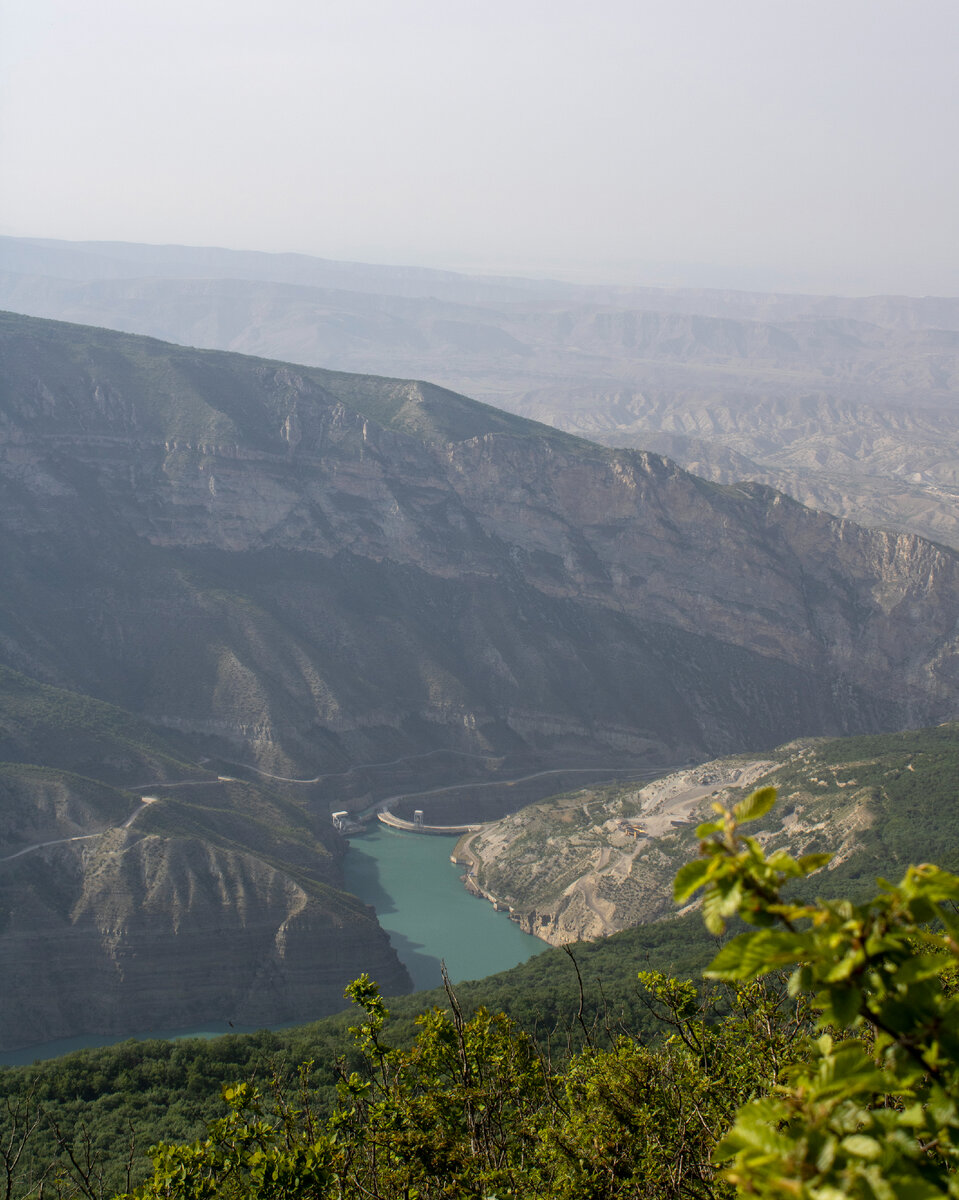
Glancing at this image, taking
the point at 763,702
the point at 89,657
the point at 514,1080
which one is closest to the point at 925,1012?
the point at 514,1080

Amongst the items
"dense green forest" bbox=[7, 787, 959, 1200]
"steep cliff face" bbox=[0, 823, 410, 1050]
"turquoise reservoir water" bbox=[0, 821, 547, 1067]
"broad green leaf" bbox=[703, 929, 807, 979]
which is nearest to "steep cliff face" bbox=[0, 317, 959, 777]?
"turquoise reservoir water" bbox=[0, 821, 547, 1067]

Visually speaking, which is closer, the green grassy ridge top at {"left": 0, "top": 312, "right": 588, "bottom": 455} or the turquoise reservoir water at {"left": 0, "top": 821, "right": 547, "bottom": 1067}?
the turquoise reservoir water at {"left": 0, "top": 821, "right": 547, "bottom": 1067}

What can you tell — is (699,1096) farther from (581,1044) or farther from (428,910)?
(428,910)

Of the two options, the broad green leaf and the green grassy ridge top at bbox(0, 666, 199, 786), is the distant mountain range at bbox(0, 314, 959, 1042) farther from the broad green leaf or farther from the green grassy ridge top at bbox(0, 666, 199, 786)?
the broad green leaf

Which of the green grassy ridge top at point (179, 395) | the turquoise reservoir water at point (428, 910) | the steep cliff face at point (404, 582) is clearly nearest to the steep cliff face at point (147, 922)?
the turquoise reservoir water at point (428, 910)

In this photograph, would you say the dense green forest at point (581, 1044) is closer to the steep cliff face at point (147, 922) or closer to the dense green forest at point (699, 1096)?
the dense green forest at point (699, 1096)

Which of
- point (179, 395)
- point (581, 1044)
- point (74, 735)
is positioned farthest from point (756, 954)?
point (179, 395)
